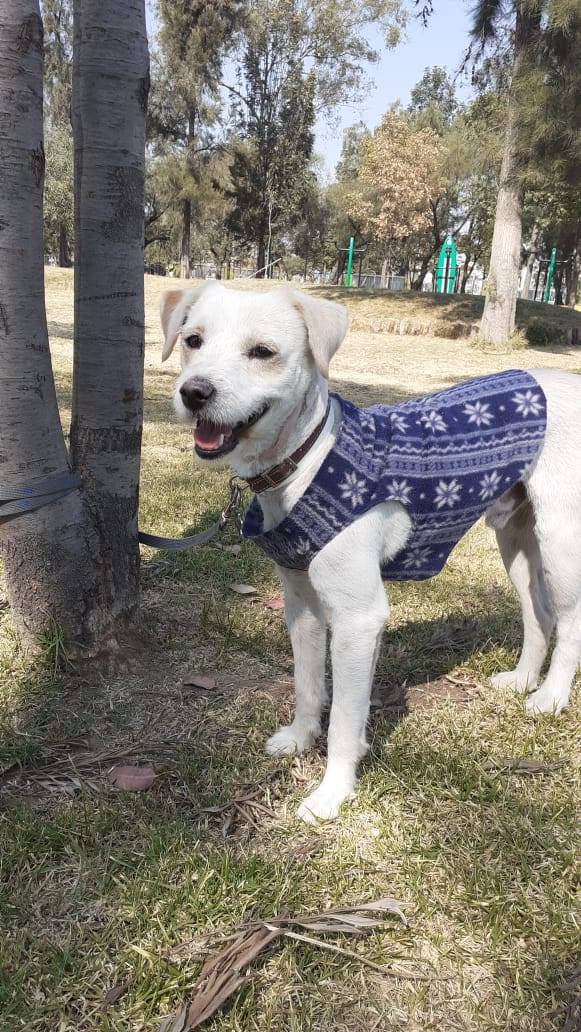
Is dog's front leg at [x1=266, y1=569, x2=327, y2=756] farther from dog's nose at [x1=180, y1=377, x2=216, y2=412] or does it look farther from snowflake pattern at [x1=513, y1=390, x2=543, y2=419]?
snowflake pattern at [x1=513, y1=390, x2=543, y2=419]

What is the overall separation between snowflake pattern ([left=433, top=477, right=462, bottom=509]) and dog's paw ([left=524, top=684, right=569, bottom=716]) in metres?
1.12

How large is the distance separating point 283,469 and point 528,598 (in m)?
1.67

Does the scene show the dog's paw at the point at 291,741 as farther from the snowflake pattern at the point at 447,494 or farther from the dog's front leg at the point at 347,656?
the snowflake pattern at the point at 447,494

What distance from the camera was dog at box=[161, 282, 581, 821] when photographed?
8.03ft

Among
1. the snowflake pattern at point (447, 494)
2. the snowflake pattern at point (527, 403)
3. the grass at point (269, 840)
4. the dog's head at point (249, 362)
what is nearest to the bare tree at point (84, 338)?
the grass at point (269, 840)

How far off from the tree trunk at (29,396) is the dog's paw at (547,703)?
6.82 feet

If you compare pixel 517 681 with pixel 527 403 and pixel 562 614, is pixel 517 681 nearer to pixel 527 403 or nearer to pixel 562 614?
pixel 562 614

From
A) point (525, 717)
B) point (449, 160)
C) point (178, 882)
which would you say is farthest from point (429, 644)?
point (449, 160)

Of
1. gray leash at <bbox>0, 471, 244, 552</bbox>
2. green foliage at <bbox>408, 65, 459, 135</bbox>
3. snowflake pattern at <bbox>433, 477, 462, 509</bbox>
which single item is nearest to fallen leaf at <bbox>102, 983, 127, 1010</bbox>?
gray leash at <bbox>0, 471, 244, 552</bbox>

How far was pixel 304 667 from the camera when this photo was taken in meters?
3.00

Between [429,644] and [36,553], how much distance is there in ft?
6.97

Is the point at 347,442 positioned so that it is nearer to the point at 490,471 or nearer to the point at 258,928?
the point at 490,471

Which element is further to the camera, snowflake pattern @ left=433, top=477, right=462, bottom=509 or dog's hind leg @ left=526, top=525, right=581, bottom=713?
dog's hind leg @ left=526, top=525, right=581, bottom=713

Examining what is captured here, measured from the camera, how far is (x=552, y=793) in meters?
2.78
